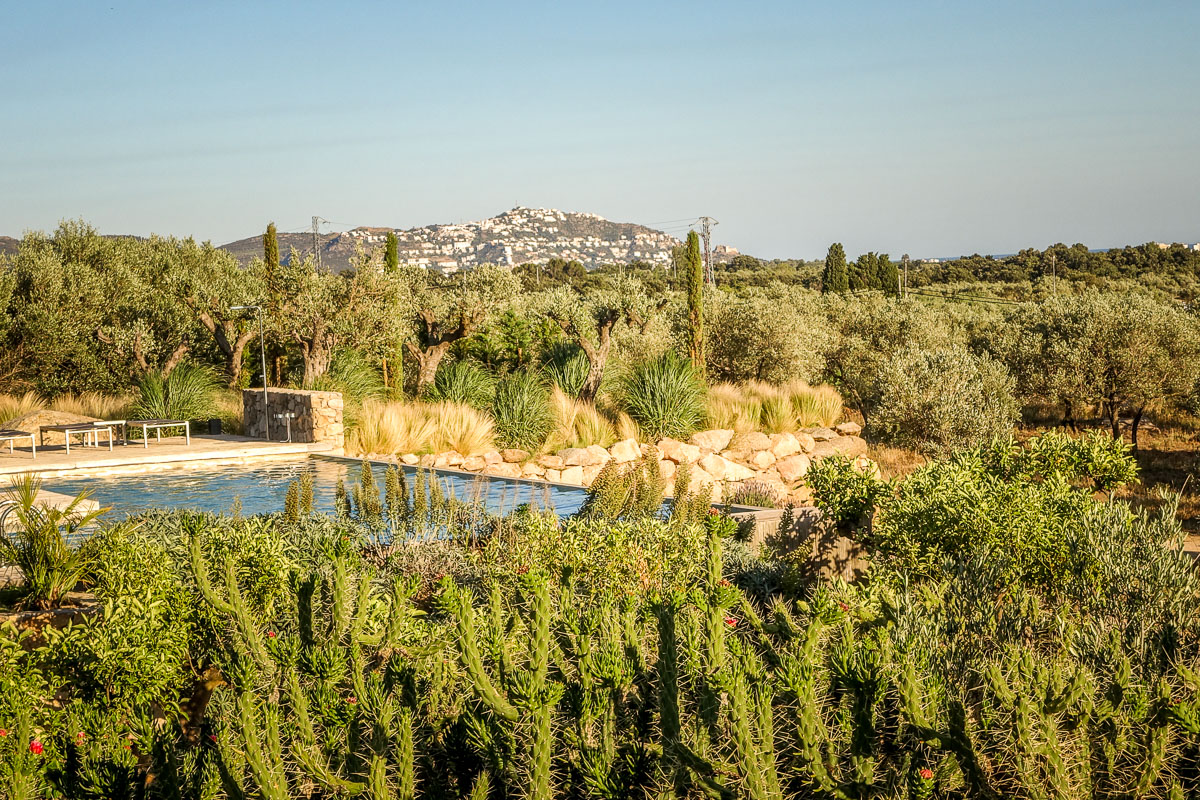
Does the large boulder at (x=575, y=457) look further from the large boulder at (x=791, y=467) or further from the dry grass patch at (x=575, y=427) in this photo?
the large boulder at (x=791, y=467)

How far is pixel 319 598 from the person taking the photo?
4316mm

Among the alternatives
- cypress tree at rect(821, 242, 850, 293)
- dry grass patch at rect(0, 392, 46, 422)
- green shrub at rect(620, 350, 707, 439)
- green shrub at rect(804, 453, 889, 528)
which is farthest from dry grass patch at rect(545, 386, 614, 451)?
cypress tree at rect(821, 242, 850, 293)

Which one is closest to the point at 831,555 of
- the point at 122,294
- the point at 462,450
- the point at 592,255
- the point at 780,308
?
the point at 462,450

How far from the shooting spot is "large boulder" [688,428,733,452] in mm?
14883

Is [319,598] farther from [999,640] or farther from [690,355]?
[690,355]

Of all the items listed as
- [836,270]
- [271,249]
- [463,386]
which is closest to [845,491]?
[463,386]

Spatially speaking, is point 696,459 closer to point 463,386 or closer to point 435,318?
point 463,386

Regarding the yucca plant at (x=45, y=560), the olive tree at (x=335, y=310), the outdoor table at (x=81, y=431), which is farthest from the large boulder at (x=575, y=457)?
the yucca plant at (x=45, y=560)

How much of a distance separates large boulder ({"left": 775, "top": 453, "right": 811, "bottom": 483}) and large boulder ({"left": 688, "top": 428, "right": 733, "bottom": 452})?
0.92 meters

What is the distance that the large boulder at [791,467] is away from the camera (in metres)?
13.8

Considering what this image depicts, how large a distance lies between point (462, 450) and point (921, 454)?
8.04 meters

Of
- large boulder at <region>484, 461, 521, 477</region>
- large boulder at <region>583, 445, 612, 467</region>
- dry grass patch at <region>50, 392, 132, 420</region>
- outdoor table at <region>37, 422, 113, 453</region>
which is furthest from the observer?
dry grass patch at <region>50, 392, 132, 420</region>

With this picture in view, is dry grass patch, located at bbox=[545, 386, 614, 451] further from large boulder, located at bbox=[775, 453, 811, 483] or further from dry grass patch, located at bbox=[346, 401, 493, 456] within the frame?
large boulder, located at bbox=[775, 453, 811, 483]

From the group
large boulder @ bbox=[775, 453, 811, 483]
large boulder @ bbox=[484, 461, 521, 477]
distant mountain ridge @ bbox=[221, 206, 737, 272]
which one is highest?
distant mountain ridge @ bbox=[221, 206, 737, 272]
